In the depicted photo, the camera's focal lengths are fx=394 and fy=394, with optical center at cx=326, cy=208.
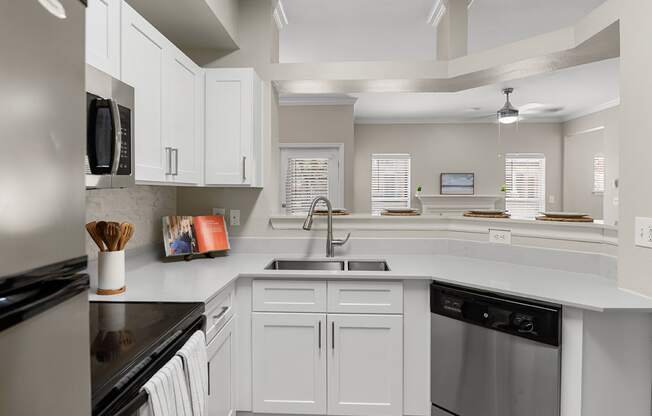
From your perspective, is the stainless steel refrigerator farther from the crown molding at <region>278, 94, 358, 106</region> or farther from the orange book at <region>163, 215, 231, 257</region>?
the crown molding at <region>278, 94, 358, 106</region>

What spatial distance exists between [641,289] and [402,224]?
137 centimetres

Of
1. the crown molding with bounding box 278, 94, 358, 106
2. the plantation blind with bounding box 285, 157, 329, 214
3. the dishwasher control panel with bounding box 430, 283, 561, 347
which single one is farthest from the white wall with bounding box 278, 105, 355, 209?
the dishwasher control panel with bounding box 430, 283, 561, 347

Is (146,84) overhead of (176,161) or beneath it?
overhead

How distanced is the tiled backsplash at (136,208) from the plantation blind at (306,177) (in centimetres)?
316

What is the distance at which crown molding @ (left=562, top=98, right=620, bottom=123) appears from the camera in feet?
20.1

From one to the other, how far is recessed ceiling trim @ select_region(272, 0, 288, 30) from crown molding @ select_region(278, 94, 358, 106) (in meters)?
2.46

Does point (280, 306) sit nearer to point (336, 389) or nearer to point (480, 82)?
point (336, 389)

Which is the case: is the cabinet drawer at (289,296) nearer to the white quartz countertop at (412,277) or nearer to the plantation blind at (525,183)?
the white quartz countertop at (412,277)

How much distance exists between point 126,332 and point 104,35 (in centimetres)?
102

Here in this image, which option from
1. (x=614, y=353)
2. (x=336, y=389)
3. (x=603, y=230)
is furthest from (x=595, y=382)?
(x=336, y=389)

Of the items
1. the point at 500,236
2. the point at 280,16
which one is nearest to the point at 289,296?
the point at 500,236

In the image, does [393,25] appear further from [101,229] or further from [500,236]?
[101,229]

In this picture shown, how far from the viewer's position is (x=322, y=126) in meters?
5.84

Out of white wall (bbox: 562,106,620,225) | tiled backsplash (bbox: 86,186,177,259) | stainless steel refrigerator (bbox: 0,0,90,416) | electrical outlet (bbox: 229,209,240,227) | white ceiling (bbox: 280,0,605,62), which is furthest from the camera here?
white wall (bbox: 562,106,620,225)
